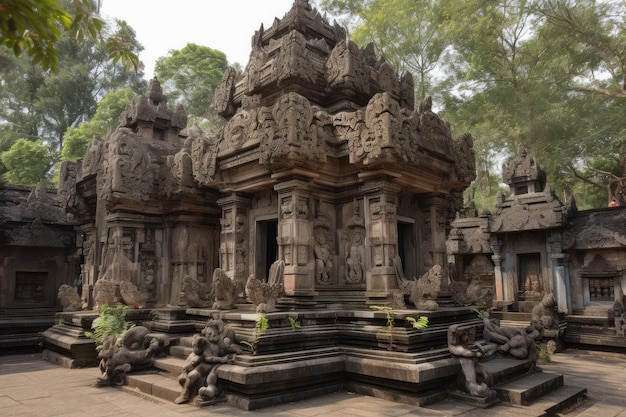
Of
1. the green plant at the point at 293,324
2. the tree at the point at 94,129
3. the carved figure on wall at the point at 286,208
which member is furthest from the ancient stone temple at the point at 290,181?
the tree at the point at 94,129

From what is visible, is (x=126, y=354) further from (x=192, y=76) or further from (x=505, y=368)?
(x=192, y=76)

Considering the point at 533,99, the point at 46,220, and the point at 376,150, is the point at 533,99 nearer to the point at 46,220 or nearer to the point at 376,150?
the point at 376,150

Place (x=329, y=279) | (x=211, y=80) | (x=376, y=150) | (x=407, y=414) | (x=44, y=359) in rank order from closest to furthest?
(x=407, y=414) → (x=376, y=150) → (x=329, y=279) → (x=44, y=359) → (x=211, y=80)

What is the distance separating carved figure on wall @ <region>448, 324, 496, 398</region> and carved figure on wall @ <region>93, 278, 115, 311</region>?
6.97 meters

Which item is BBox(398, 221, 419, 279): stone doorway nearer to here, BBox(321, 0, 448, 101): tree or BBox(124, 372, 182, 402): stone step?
BBox(124, 372, 182, 402): stone step

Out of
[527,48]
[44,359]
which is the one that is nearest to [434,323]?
[44,359]

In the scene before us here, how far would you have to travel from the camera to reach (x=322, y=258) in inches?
337

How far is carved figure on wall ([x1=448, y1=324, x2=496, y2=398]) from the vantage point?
6.22 metres

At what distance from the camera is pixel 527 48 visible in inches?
939

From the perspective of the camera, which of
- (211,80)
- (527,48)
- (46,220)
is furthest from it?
(211,80)

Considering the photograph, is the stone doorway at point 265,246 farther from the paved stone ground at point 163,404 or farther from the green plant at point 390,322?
the paved stone ground at point 163,404

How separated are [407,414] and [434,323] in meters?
1.92

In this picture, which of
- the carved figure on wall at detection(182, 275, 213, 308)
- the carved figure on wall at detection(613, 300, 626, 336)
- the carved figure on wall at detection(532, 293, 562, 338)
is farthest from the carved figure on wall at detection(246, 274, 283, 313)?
the carved figure on wall at detection(613, 300, 626, 336)

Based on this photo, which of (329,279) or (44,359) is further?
(44,359)
